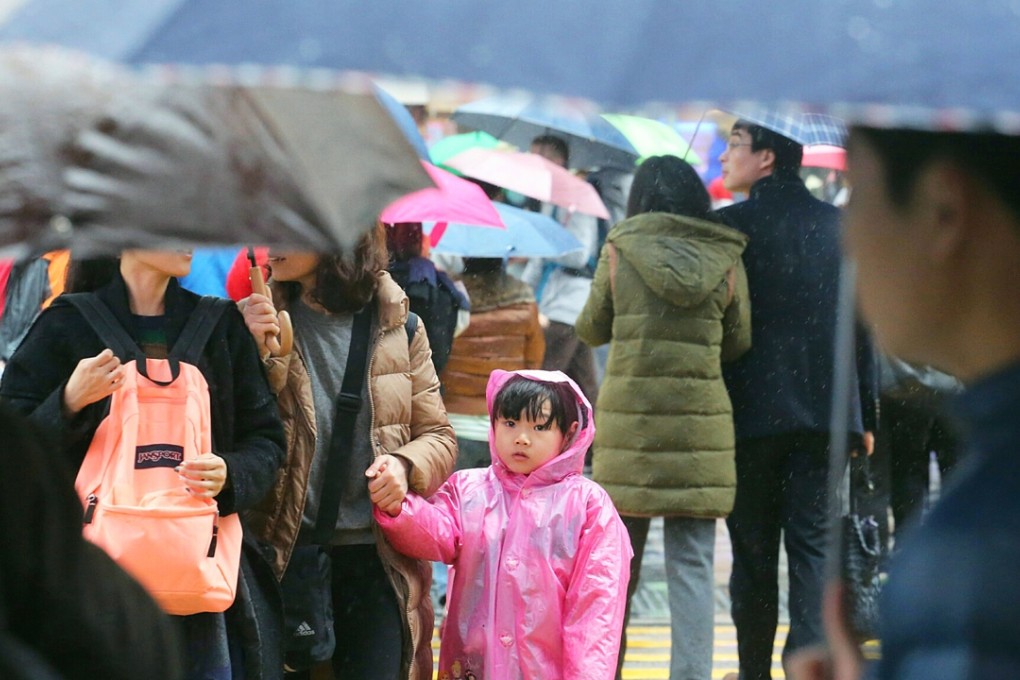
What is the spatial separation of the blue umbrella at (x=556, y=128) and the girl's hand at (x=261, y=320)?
13.9 feet

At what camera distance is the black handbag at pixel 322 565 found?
5.06 m

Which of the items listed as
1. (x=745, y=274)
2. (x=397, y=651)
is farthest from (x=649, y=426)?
(x=397, y=651)

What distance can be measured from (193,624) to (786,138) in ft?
11.5

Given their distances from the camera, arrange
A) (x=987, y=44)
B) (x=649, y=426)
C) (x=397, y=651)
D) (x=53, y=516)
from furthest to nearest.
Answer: (x=649, y=426) < (x=397, y=651) < (x=53, y=516) < (x=987, y=44)

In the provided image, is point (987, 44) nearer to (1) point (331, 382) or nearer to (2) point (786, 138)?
(1) point (331, 382)

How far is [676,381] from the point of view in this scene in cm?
657

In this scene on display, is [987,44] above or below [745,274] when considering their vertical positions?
below

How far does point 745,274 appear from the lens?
6785 millimetres

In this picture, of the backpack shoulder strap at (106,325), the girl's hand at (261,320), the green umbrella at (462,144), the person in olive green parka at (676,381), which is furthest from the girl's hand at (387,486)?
the green umbrella at (462,144)

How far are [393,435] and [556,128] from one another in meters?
5.98

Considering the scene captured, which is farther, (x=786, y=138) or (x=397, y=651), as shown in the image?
(x=786, y=138)

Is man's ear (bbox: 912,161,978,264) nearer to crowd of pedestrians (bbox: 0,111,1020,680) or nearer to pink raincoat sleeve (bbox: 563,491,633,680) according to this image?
crowd of pedestrians (bbox: 0,111,1020,680)

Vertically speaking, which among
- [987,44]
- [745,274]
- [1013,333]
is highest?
[745,274]

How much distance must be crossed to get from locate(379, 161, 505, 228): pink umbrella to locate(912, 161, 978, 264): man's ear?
A: 3.45 m
